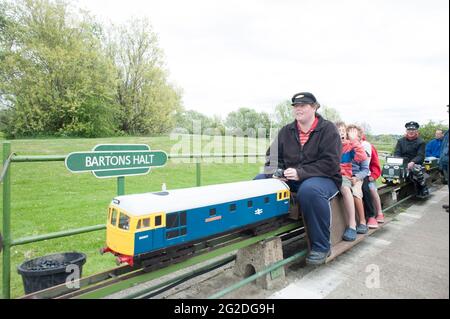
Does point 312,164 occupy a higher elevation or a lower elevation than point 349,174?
higher

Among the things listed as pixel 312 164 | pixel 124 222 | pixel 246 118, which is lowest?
pixel 124 222

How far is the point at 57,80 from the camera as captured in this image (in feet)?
62.5

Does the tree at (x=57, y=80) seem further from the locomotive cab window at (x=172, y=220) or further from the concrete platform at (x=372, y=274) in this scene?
the concrete platform at (x=372, y=274)

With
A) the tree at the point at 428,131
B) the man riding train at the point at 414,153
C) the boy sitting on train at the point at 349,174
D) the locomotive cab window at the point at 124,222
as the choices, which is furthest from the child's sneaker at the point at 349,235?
the tree at the point at 428,131

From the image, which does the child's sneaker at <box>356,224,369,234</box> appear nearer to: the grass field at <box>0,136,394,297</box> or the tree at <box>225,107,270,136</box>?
the grass field at <box>0,136,394,297</box>

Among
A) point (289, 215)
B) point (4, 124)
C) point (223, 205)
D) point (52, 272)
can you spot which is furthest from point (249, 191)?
point (4, 124)

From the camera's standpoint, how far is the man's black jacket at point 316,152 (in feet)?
10.6

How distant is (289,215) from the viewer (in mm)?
3494

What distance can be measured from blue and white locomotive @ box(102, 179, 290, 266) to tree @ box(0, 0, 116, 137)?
1141cm

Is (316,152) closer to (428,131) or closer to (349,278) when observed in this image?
(349,278)

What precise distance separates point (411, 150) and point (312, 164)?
17.2 feet

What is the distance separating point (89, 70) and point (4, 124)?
8367mm

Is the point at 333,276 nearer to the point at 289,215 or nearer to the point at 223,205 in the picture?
the point at 289,215

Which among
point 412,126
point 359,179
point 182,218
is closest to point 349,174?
point 359,179
